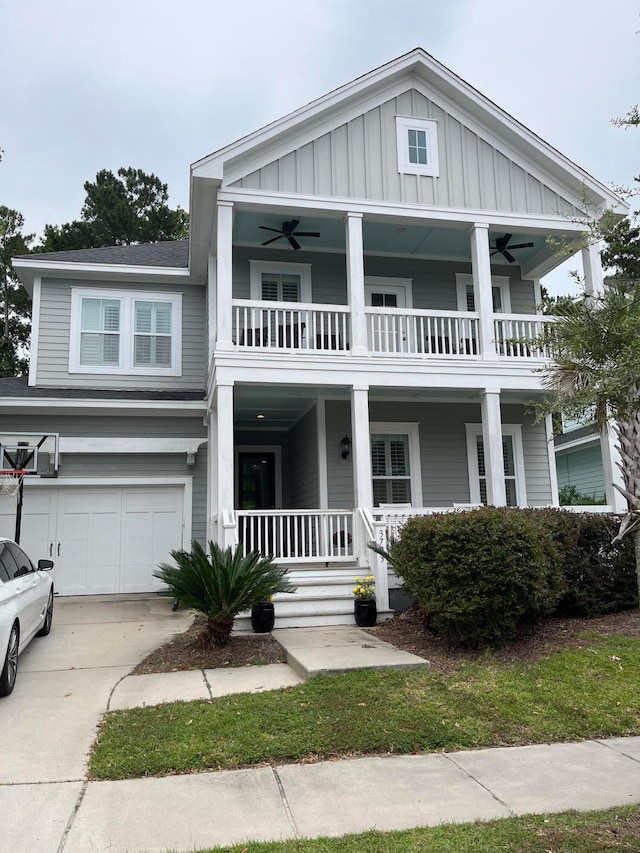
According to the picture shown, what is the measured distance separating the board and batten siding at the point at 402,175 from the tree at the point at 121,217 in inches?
746

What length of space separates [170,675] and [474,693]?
9.38 feet

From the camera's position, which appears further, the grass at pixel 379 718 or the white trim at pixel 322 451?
the white trim at pixel 322 451

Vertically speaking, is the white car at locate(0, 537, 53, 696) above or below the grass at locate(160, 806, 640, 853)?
above

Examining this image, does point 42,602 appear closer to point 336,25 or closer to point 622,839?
point 622,839

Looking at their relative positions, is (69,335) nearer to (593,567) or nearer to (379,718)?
(593,567)

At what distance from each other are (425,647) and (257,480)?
9098 mm

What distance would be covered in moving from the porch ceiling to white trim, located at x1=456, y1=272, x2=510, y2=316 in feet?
1.22

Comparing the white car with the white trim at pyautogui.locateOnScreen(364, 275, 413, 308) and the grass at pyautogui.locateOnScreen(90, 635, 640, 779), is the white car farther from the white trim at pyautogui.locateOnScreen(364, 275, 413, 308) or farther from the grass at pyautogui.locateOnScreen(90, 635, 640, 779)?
the white trim at pyautogui.locateOnScreen(364, 275, 413, 308)

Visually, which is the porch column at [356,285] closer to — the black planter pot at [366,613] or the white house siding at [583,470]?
the black planter pot at [366,613]

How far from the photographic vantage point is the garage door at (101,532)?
12156mm

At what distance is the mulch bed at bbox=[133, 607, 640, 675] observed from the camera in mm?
6547

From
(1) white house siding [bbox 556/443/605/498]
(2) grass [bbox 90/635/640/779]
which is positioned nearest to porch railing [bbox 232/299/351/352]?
(2) grass [bbox 90/635/640/779]

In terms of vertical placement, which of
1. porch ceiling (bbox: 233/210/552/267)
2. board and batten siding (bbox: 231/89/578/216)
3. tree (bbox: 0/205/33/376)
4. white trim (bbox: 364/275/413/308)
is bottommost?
white trim (bbox: 364/275/413/308)

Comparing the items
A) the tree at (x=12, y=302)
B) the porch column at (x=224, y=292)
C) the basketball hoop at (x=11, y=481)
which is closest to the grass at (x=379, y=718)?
the porch column at (x=224, y=292)
